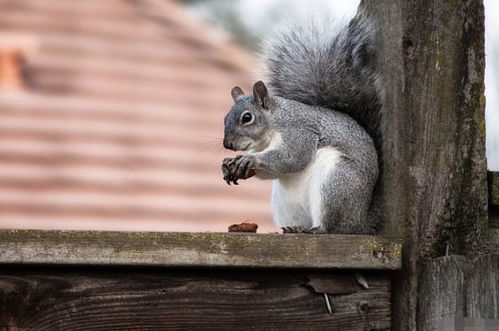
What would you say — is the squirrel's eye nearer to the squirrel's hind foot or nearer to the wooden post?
the squirrel's hind foot

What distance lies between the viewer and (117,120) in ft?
19.8

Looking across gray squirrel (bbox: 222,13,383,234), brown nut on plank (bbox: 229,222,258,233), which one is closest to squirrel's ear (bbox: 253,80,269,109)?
gray squirrel (bbox: 222,13,383,234)

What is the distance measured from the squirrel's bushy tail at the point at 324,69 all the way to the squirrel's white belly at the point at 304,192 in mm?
101

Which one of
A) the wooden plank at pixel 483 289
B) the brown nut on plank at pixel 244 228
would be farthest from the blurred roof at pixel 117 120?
the wooden plank at pixel 483 289

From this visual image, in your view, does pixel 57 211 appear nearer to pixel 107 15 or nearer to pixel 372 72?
pixel 107 15

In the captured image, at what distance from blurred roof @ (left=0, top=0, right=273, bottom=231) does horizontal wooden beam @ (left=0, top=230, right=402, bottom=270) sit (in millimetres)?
3911

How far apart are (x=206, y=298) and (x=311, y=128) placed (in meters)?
0.77

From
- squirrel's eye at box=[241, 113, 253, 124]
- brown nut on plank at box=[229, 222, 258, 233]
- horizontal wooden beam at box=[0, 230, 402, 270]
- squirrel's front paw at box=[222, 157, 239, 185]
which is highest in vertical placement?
squirrel's eye at box=[241, 113, 253, 124]

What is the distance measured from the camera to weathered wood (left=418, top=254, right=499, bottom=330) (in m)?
1.44

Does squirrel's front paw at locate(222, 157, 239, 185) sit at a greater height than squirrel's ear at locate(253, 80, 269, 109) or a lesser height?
lesser

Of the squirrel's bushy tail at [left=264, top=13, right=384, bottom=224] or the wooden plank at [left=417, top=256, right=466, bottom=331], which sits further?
the squirrel's bushy tail at [left=264, top=13, right=384, bottom=224]

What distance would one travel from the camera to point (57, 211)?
18.3 feet

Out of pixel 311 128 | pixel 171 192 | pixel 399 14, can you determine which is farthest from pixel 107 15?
pixel 399 14

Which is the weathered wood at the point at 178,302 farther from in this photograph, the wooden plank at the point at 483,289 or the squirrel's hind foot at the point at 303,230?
the squirrel's hind foot at the point at 303,230
